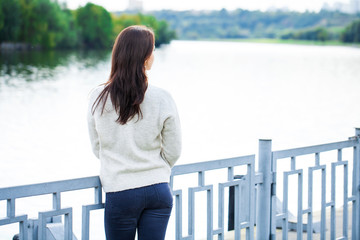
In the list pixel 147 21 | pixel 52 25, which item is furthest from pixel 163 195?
pixel 147 21

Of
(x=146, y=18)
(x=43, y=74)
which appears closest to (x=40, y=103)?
(x=43, y=74)

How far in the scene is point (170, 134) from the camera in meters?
2.30

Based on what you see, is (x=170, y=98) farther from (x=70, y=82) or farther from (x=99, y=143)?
(x=70, y=82)

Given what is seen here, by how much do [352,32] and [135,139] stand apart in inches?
4271

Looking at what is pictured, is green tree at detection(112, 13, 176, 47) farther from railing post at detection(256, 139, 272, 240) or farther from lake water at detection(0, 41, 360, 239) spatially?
railing post at detection(256, 139, 272, 240)

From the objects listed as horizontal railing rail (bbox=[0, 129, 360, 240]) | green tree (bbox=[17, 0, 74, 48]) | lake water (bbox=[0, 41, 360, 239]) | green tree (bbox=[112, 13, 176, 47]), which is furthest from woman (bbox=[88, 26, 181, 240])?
green tree (bbox=[112, 13, 176, 47])

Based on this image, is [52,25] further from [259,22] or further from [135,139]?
[135,139]

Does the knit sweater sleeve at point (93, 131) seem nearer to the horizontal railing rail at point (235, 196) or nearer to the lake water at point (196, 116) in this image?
the horizontal railing rail at point (235, 196)

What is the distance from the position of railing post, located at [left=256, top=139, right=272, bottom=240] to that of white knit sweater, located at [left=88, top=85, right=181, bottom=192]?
3.20ft

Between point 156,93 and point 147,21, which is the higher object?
point 147,21

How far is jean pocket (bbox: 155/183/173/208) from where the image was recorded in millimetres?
2277

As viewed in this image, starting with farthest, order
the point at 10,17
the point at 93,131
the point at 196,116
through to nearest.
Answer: the point at 10,17 → the point at 196,116 → the point at 93,131

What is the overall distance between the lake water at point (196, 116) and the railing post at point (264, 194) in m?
0.48

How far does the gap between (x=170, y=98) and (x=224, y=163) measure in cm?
72
